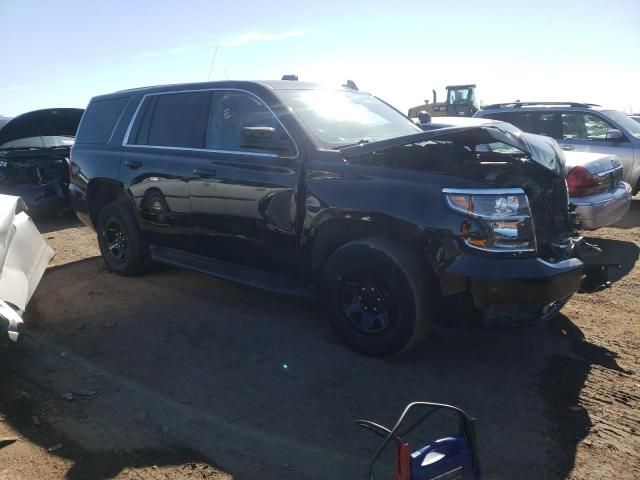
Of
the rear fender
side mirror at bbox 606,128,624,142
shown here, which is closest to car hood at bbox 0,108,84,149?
the rear fender

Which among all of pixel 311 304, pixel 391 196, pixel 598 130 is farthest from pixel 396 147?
pixel 598 130

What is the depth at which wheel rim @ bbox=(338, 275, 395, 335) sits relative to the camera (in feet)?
11.5

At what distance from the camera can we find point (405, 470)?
165 cm

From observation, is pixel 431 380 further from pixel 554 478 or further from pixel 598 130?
pixel 598 130

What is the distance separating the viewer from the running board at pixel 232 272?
3.98 meters

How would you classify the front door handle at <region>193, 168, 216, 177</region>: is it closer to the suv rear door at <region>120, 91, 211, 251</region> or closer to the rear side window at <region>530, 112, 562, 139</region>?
the suv rear door at <region>120, 91, 211, 251</region>

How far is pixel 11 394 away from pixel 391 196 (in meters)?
2.69

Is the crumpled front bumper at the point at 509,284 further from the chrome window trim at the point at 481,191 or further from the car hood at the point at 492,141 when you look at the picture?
the car hood at the point at 492,141

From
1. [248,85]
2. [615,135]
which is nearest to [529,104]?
[615,135]

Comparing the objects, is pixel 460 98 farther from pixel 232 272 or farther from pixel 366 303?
pixel 366 303

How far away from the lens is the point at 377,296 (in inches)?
138

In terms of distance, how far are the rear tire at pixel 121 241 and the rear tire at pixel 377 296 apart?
8.15 ft

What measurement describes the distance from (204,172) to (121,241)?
1.75 metres

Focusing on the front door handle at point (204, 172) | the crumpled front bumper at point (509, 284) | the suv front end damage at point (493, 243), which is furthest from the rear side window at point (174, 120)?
the crumpled front bumper at point (509, 284)
